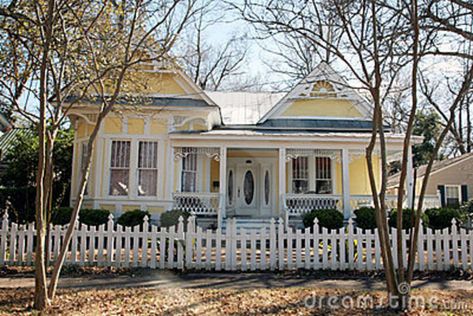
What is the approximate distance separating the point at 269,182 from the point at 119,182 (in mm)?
5996

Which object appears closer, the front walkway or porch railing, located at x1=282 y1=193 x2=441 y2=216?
the front walkway

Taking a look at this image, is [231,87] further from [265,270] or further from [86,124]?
[265,270]

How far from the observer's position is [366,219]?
12.5 meters

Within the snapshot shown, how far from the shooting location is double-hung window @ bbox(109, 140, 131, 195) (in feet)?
43.9

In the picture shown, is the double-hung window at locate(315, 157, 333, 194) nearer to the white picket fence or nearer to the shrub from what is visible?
the white picket fence

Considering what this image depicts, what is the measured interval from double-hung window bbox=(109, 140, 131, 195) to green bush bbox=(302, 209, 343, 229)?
6232 mm

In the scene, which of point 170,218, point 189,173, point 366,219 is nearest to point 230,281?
point 170,218

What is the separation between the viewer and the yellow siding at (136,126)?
535 inches

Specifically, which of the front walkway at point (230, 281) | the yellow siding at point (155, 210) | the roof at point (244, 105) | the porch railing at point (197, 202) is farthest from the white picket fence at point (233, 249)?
the roof at point (244, 105)

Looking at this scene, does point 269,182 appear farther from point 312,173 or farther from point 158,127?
point 158,127

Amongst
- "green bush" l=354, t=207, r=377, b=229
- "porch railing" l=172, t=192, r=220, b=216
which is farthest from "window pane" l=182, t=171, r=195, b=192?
"green bush" l=354, t=207, r=377, b=229

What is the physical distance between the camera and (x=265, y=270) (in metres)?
7.98

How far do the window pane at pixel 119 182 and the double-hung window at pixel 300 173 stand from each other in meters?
6.44

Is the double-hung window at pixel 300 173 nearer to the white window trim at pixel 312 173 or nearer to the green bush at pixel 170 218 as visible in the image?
the white window trim at pixel 312 173
